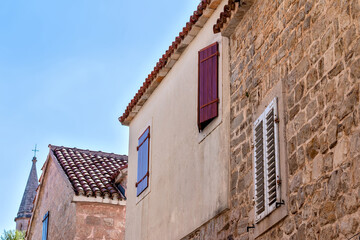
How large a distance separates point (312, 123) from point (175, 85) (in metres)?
5.22

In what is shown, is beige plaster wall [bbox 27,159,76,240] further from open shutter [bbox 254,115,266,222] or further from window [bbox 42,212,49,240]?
open shutter [bbox 254,115,266,222]

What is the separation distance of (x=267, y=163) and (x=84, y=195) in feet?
31.2

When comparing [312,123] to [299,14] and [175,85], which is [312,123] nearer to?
[299,14]

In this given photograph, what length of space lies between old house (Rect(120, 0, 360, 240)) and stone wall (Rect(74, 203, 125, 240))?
3.88m

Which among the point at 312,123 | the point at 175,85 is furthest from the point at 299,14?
the point at 175,85

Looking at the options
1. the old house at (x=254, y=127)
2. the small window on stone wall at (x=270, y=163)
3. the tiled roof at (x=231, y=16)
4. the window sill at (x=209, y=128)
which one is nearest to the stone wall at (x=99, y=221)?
the old house at (x=254, y=127)

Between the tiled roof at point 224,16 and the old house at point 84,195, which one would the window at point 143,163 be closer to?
the tiled roof at point 224,16

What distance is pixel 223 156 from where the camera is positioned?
30.0ft

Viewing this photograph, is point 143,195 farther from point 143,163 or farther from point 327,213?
point 327,213

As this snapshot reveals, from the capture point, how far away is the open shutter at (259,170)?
304 inches

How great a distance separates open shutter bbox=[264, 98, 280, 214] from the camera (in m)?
7.40

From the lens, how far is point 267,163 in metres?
7.70

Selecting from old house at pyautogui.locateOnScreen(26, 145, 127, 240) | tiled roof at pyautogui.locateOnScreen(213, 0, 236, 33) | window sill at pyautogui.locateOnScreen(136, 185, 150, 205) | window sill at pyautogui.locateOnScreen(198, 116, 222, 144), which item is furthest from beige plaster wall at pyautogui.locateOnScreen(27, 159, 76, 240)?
tiled roof at pyautogui.locateOnScreen(213, 0, 236, 33)

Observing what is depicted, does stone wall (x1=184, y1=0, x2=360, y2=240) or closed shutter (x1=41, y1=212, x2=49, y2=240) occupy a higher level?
closed shutter (x1=41, y1=212, x2=49, y2=240)
